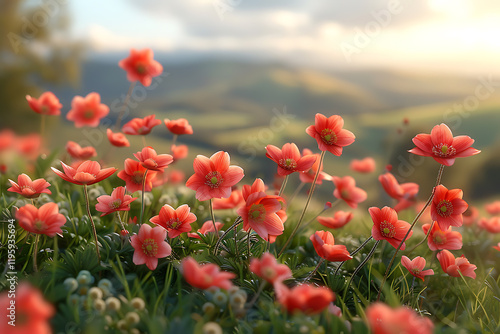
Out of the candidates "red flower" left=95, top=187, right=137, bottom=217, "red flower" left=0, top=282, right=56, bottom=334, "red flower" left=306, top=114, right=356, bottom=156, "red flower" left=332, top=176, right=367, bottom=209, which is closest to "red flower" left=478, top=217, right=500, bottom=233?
"red flower" left=332, top=176, right=367, bottom=209

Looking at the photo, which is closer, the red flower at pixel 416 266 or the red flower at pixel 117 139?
the red flower at pixel 416 266

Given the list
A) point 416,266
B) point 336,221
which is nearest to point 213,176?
point 336,221


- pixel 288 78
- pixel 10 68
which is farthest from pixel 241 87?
pixel 10 68

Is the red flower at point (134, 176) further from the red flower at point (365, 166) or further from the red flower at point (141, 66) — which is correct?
the red flower at point (365, 166)

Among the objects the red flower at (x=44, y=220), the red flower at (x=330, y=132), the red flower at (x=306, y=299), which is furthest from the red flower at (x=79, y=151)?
the red flower at (x=306, y=299)

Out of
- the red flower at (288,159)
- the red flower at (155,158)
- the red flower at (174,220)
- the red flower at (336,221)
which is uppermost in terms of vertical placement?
the red flower at (288,159)

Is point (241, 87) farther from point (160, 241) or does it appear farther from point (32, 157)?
point (160, 241)
